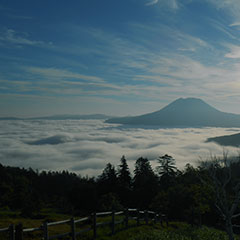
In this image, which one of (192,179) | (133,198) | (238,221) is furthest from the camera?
(133,198)

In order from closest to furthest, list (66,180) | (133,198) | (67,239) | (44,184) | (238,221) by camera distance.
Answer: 1. (67,239)
2. (238,221)
3. (133,198)
4. (44,184)
5. (66,180)

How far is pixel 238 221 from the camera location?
137 ft

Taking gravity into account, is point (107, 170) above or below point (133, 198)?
above

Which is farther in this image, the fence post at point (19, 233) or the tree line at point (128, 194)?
the tree line at point (128, 194)

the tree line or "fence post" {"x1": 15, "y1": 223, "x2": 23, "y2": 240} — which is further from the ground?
"fence post" {"x1": 15, "y1": 223, "x2": 23, "y2": 240}

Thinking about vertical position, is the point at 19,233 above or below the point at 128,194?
above

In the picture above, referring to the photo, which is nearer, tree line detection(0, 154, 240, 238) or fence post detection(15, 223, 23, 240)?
fence post detection(15, 223, 23, 240)

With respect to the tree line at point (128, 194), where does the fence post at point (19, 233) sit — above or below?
above

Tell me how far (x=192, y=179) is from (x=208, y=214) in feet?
20.8

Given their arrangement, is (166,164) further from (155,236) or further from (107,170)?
(155,236)

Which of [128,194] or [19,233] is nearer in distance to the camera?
[19,233]

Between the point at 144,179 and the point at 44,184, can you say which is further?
the point at 44,184

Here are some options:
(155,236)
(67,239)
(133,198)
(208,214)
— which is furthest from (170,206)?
(67,239)

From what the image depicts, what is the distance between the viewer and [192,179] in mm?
47906
